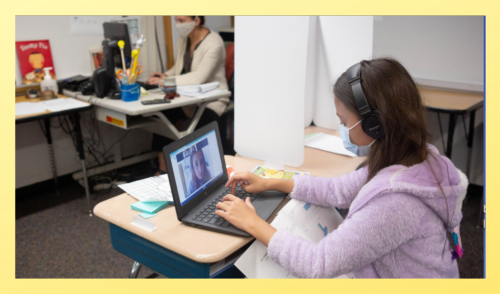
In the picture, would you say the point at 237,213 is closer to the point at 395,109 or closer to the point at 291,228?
the point at 291,228

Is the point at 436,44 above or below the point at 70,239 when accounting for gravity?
above

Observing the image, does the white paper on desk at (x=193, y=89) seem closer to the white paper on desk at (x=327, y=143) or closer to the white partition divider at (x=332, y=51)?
the white partition divider at (x=332, y=51)

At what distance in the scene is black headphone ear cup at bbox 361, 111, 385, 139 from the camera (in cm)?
93

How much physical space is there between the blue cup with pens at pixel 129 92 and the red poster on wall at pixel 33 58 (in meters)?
0.70

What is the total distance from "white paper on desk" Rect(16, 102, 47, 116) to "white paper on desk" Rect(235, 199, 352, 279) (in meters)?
1.76

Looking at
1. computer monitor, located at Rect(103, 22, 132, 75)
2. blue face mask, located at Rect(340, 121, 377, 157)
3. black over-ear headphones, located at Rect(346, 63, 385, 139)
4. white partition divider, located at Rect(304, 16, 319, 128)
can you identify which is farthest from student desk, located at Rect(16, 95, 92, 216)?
black over-ear headphones, located at Rect(346, 63, 385, 139)

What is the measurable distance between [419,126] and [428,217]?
21 cm

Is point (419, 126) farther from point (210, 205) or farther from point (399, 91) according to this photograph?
point (210, 205)

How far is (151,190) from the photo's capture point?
123 centimetres

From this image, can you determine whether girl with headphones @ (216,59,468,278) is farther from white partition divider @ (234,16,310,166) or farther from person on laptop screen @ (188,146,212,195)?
white partition divider @ (234,16,310,166)

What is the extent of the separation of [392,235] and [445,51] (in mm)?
2299

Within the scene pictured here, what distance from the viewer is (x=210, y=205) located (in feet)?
3.63

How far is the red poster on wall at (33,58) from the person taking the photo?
262cm

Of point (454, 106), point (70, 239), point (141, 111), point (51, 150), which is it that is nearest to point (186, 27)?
point (141, 111)
